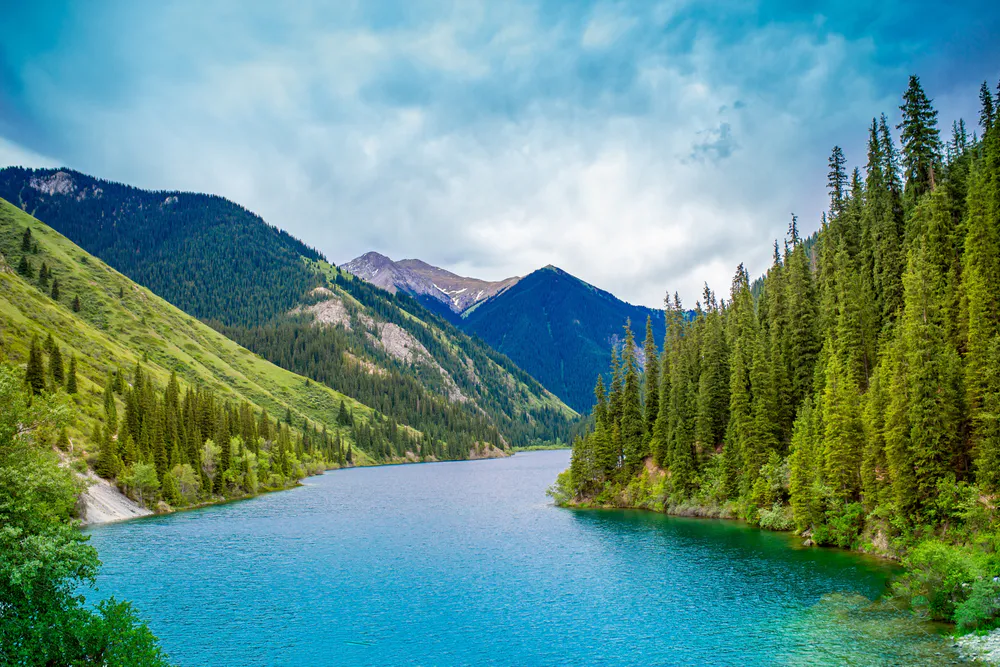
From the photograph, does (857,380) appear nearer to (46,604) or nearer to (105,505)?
(46,604)

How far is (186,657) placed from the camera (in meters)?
39.1

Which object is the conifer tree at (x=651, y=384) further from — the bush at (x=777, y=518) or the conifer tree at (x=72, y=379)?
the conifer tree at (x=72, y=379)

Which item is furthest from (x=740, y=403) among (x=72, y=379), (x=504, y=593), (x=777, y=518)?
(x=72, y=379)

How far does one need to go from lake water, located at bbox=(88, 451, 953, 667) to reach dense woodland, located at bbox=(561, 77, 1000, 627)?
506 cm

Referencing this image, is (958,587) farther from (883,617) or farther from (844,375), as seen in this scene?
(844,375)

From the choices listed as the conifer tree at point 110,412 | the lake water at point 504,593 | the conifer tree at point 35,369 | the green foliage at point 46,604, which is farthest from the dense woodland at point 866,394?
the conifer tree at point 35,369

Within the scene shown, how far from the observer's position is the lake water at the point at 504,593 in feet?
128

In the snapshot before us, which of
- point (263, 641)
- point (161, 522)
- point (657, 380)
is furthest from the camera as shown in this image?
point (657, 380)

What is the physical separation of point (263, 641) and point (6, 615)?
2143 centimetres

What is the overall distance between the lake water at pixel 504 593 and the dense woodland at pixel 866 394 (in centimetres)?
506

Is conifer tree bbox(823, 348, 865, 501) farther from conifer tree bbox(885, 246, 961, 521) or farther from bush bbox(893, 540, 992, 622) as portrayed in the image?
bush bbox(893, 540, 992, 622)

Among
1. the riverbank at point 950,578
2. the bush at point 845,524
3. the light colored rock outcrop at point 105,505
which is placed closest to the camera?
the riverbank at point 950,578

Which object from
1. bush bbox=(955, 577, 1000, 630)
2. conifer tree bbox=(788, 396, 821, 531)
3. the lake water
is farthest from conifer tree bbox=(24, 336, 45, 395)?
bush bbox=(955, 577, 1000, 630)

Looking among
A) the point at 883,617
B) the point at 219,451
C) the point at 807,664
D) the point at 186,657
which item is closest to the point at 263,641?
the point at 186,657
